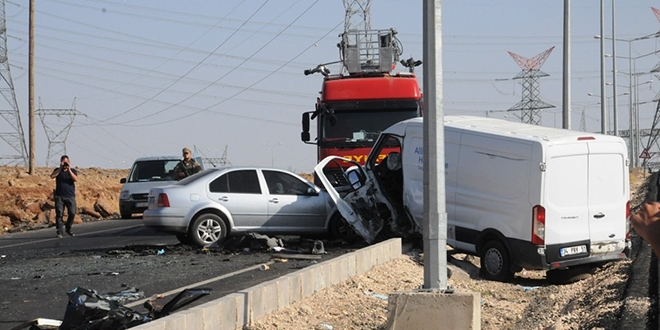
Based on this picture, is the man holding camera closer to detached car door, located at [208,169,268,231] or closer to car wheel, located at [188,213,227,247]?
detached car door, located at [208,169,268,231]

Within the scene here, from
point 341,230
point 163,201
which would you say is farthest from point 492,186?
point 163,201

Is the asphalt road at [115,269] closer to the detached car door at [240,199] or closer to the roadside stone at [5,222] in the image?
A: the detached car door at [240,199]

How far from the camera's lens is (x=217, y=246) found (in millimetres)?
17562

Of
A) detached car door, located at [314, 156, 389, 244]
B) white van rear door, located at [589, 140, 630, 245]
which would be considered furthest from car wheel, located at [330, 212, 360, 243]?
white van rear door, located at [589, 140, 630, 245]

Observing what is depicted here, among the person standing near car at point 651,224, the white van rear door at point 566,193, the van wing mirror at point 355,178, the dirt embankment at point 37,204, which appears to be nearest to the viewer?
the person standing near car at point 651,224

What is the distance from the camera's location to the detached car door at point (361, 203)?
688 inches

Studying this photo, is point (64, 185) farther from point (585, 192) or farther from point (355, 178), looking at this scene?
point (585, 192)

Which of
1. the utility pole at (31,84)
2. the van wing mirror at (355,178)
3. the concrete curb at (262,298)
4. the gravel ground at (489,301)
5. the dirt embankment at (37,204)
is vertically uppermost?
the utility pole at (31,84)

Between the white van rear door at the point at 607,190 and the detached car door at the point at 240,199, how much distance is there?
599cm

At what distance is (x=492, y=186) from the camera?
1498 centimetres

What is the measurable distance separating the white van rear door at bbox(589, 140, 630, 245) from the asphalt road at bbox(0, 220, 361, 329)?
13.5 ft

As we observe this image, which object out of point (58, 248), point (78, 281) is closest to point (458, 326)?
point (78, 281)

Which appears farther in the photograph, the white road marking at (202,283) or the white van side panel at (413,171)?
the white van side panel at (413,171)

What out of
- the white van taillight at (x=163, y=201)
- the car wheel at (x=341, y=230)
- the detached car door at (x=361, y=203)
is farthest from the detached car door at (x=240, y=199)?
the car wheel at (x=341, y=230)
